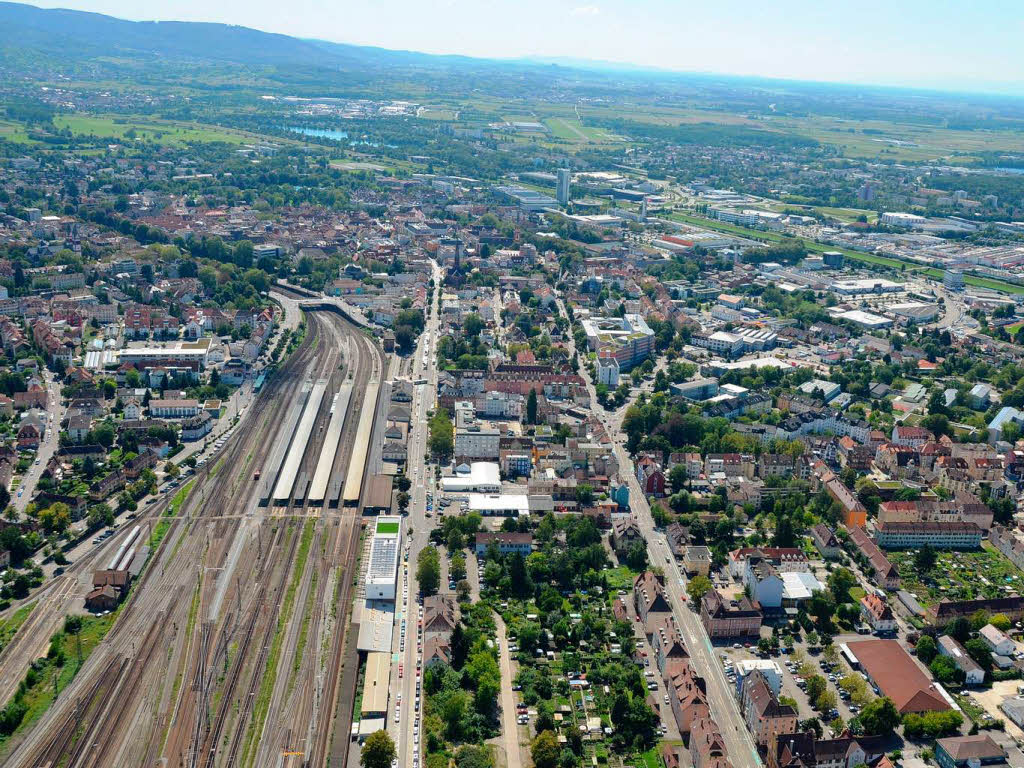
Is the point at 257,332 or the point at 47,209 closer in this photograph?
the point at 257,332

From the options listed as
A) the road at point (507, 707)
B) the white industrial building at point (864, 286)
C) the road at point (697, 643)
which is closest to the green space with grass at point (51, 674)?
the road at point (507, 707)

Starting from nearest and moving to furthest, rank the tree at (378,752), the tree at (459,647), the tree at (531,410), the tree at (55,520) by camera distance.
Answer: the tree at (378,752)
the tree at (459,647)
the tree at (55,520)
the tree at (531,410)

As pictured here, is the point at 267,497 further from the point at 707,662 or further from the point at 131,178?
the point at 131,178

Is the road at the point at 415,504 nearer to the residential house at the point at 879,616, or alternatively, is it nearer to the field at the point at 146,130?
the residential house at the point at 879,616

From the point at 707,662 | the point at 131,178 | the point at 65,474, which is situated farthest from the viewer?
the point at 131,178

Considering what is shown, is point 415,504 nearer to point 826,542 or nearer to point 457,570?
point 457,570

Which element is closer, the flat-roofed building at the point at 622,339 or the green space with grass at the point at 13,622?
the green space with grass at the point at 13,622

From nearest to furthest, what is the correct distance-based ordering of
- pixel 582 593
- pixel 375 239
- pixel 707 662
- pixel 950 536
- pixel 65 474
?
pixel 707 662, pixel 582 593, pixel 950 536, pixel 65 474, pixel 375 239

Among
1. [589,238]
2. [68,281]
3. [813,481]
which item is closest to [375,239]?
[589,238]
